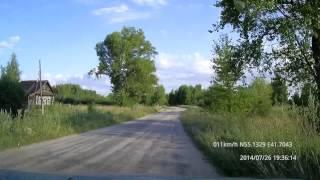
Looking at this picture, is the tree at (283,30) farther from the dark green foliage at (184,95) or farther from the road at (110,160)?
the dark green foliage at (184,95)

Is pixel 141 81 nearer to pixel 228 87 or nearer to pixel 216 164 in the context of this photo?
pixel 228 87

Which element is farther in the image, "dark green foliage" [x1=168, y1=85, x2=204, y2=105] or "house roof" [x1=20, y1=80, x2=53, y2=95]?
"dark green foliage" [x1=168, y1=85, x2=204, y2=105]

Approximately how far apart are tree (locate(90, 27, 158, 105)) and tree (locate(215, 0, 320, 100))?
7236 cm

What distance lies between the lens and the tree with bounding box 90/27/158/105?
314ft

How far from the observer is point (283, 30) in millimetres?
18766

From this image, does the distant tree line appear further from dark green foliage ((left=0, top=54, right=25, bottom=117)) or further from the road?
the road

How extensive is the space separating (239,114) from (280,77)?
959cm

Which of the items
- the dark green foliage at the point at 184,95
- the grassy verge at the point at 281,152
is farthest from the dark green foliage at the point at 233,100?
the dark green foliage at the point at 184,95

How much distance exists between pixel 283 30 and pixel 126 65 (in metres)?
79.2

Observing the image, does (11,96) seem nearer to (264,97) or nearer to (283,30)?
(264,97)

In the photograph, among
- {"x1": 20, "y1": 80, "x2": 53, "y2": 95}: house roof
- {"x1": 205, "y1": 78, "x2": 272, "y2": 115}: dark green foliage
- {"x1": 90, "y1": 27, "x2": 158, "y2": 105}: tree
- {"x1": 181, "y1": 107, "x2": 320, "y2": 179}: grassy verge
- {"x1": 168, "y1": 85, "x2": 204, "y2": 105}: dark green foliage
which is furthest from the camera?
{"x1": 168, "y1": 85, "x2": 204, "y2": 105}: dark green foliage

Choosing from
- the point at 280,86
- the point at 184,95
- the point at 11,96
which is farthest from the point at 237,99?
the point at 184,95

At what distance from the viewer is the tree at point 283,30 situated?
17.9 meters

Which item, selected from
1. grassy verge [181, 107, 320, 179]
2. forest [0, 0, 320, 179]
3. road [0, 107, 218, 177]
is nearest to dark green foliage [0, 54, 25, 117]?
forest [0, 0, 320, 179]
